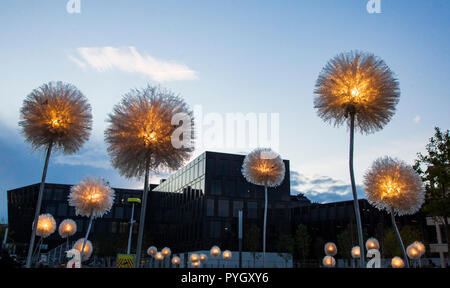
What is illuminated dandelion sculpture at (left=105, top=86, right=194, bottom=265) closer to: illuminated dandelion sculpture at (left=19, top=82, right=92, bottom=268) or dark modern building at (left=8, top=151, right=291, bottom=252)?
illuminated dandelion sculpture at (left=19, top=82, right=92, bottom=268)

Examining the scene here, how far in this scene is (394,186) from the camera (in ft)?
40.0

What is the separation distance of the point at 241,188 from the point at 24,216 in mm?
38566

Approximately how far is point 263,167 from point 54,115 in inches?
436

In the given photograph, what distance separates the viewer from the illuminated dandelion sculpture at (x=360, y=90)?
26.9ft

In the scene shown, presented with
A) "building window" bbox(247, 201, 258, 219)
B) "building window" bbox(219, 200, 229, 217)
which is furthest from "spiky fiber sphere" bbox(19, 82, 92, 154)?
"building window" bbox(247, 201, 258, 219)

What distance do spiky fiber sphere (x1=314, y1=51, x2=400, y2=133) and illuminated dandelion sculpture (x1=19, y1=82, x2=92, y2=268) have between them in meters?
5.94

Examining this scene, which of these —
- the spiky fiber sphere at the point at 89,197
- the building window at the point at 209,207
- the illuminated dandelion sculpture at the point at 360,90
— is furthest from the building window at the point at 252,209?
the illuminated dandelion sculpture at the point at 360,90

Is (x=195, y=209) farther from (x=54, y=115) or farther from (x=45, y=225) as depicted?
(x=54, y=115)

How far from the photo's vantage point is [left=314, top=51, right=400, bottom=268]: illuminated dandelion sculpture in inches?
323

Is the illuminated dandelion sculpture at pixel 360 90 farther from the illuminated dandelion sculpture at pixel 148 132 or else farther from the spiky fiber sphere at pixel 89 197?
the spiky fiber sphere at pixel 89 197

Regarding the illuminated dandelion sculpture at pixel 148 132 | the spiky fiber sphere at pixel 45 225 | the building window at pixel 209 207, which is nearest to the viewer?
the illuminated dandelion sculpture at pixel 148 132

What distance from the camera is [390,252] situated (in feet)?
137

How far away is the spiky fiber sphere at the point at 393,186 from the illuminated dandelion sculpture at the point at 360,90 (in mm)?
4297
